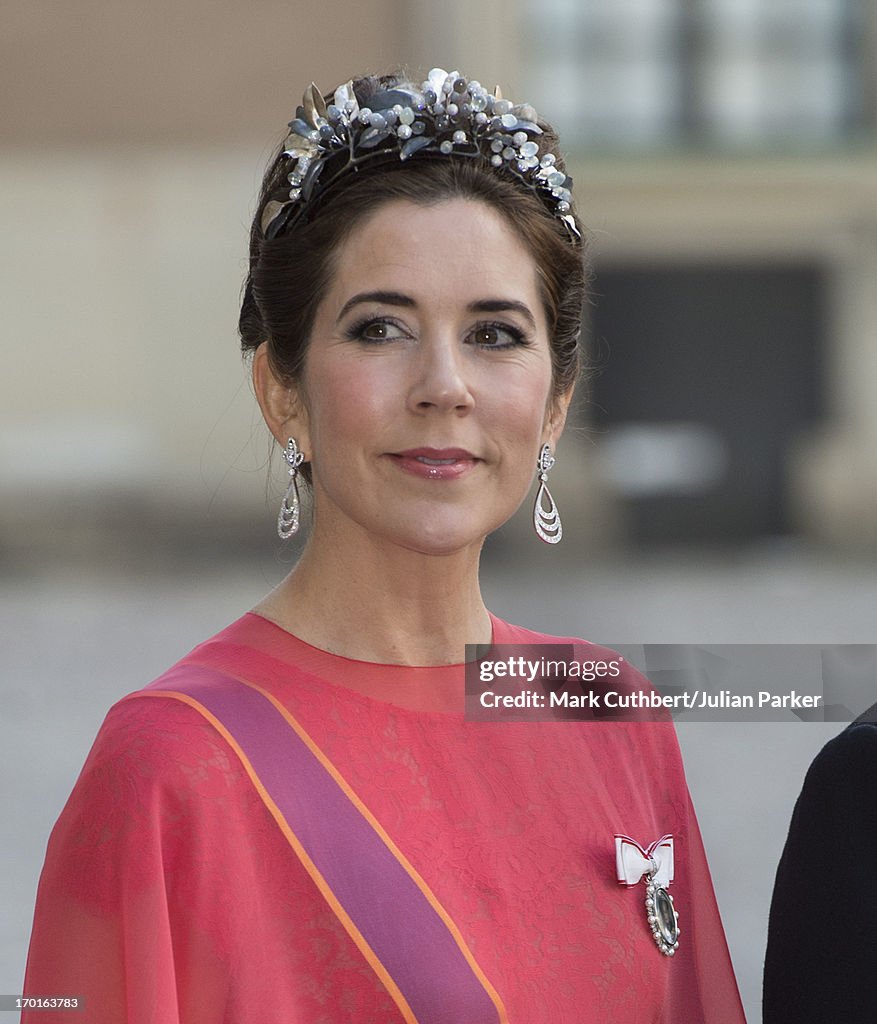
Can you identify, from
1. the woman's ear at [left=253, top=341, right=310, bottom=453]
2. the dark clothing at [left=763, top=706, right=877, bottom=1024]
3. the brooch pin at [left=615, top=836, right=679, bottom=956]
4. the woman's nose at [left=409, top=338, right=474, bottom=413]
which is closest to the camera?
the dark clothing at [left=763, top=706, right=877, bottom=1024]

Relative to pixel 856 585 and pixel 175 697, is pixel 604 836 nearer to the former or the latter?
pixel 175 697

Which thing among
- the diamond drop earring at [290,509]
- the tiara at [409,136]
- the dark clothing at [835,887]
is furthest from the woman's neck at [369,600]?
the dark clothing at [835,887]

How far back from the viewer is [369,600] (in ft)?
8.00

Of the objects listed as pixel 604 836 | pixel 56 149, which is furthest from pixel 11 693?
pixel 56 149

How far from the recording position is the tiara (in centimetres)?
241

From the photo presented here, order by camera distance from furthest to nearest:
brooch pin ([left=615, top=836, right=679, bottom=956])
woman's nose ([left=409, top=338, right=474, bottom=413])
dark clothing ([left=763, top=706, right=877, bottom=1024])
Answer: brooch pin ([left=615, top=836, right=679, bottom=956]) → woman's nose ([left=409, top=338, right=474, bottom=413]) → dark clothing ([left=763, top=706, right=877, bottom=1024])

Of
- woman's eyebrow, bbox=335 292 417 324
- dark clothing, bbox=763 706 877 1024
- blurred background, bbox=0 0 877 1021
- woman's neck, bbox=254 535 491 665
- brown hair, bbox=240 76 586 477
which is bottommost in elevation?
dark clothing, bbox=763 706 877 1024

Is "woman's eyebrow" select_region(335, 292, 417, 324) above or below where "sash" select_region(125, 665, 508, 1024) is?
above

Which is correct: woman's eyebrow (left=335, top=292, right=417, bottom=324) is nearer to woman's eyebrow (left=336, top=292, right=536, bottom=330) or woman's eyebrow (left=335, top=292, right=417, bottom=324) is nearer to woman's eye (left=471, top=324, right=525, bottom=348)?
woman's eyebrow (left=336, top=292, right=536, bottom=330)

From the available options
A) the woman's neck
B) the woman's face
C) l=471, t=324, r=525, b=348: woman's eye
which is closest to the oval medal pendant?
the woman's neck

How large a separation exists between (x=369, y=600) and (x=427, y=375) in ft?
1.14

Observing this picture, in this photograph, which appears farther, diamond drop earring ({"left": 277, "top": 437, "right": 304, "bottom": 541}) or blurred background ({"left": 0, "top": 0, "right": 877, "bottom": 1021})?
blurred background ({"left": 0, "top": 0, "right": 877, "bottom": 1021})

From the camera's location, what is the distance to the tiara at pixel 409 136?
95.0 inches

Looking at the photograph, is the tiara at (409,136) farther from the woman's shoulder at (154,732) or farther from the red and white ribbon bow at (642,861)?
the red and white ribbon bow at (642,861)
